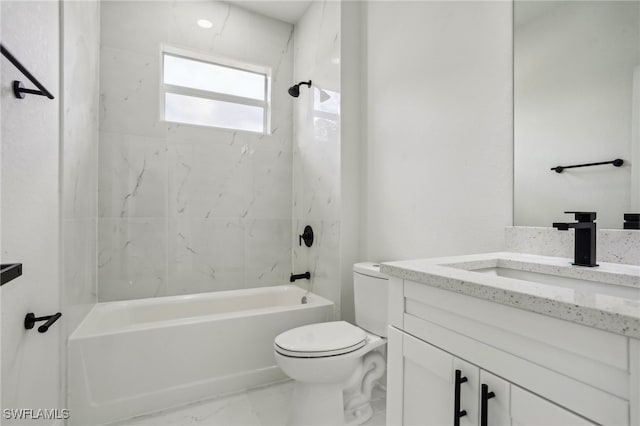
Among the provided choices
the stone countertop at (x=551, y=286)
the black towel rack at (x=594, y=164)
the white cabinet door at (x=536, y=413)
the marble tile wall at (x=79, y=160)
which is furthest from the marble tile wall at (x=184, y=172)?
the white cabinet door at (x=536, y=413)

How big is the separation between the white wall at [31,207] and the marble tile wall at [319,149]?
157cm

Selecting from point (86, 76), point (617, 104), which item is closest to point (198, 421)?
point (86, 76)

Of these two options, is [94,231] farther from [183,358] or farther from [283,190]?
[283,190]

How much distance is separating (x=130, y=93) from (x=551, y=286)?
2773 millimetres

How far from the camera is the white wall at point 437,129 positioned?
1.44 meters

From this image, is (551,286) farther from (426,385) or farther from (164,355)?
(164,355)

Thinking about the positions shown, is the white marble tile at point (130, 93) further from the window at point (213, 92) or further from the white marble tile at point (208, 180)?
the white marble tile at point (208, 180)

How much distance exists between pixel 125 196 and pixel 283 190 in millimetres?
1254

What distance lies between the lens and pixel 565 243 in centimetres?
115

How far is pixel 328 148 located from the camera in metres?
2.42

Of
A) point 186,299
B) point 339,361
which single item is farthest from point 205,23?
point 339,361

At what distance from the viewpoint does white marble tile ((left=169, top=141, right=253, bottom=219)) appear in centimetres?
254

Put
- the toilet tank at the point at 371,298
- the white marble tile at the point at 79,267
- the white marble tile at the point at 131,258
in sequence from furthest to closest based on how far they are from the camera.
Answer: the white marble tile at the point at 131,258 < the toilet tank at the point at 371,298 < the white marble tile at the point at 79,267

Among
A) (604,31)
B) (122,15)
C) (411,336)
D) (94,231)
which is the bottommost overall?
(411,336)
